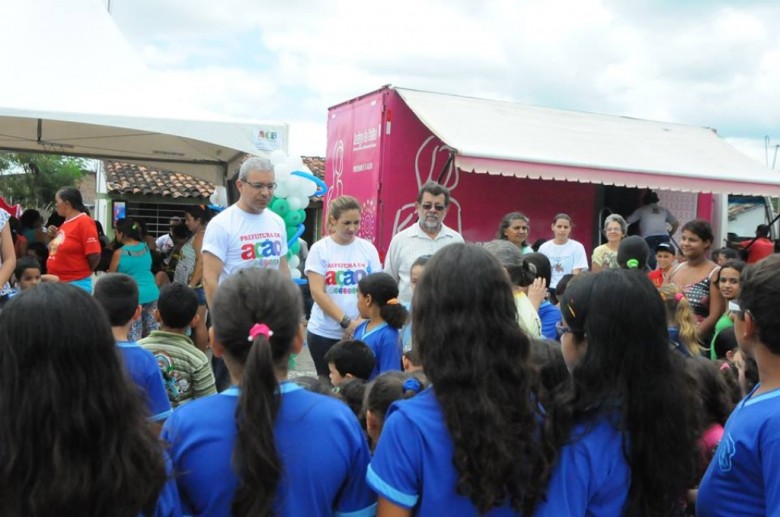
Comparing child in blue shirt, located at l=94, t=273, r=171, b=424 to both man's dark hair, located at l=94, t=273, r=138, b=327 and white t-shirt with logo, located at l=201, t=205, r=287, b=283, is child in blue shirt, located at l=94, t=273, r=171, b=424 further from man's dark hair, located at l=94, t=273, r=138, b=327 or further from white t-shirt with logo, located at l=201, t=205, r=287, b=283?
white t-shirt with logo, located at l=201, t=205, r=287, b=283

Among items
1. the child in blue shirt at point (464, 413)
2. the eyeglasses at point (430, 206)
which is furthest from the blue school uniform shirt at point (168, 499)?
the eyeglasses at point (430, 206)

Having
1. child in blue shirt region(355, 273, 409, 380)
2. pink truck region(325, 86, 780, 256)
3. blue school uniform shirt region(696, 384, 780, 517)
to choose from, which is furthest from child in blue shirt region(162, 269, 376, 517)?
pink truck region(325, 86, 780, 256)

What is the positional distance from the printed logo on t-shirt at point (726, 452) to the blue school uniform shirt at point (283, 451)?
96 cm

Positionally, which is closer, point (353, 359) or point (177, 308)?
point (177, 308)

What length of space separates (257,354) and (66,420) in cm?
42

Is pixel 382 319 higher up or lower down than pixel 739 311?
lower down

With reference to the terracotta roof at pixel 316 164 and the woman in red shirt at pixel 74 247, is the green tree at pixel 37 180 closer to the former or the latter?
the terracotta roof at pixel 316 164

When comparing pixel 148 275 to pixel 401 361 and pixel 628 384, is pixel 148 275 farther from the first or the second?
pixel 628 384

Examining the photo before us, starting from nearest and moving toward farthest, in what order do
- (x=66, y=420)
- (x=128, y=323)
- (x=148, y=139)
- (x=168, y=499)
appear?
(x=66, y=420) → (x=168, y=499) → (x=128, y=323) → (x=148, y=139)

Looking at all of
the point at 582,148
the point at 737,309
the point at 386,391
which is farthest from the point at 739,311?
the point at 582,148

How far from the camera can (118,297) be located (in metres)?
3.06

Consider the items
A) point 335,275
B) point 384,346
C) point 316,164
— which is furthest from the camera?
point 316,164

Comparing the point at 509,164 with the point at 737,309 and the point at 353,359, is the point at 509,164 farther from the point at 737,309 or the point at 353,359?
the point at 737,309

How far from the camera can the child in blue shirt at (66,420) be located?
4.81ft
